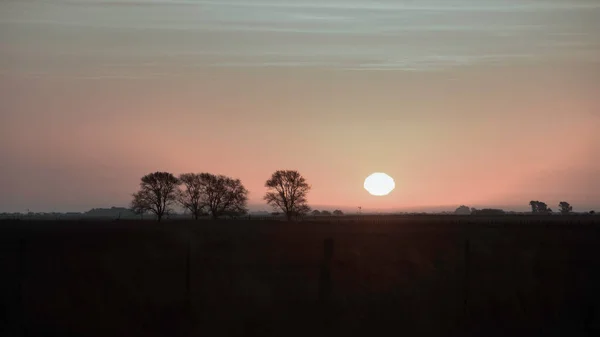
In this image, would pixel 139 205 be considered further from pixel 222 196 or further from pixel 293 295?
pixel 293 295

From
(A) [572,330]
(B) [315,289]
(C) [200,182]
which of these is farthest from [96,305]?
(C) [200,182]

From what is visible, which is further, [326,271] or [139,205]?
[139,205]

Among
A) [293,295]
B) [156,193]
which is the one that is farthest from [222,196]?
[293,295]

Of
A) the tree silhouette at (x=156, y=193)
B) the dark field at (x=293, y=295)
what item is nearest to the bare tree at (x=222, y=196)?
the tree silhouette at (x=156, y=193)

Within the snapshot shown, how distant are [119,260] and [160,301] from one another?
6582 millimetres

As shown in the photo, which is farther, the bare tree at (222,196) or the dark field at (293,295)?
the bare tree at (222,196)

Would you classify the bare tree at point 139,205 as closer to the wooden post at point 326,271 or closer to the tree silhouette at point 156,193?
the tree silhouette at point 156,193

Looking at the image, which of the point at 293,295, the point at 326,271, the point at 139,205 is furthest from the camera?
the point at 139,205

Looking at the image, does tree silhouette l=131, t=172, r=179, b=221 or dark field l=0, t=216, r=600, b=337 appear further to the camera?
tree silhouette l=131, t=172, r=179, b=221

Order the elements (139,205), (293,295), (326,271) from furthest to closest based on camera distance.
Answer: (139,205), (293,295), (326,271)

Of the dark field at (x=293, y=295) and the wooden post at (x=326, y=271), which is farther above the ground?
the wooden post at (x=326, y=271)

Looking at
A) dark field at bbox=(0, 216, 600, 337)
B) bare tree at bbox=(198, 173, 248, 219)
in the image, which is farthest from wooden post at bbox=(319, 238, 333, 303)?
bare tree at bbox=(198, 173, 248, 219)

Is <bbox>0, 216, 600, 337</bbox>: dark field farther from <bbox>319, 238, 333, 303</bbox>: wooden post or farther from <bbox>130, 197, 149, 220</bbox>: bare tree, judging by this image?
<bbox>130, 197, 149, 220</bbox>: bare tree

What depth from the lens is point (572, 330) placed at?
15.7 m
